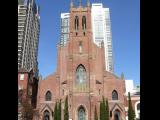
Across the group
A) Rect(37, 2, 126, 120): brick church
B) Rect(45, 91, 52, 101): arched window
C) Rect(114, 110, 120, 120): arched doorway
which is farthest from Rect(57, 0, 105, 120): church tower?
Rect(114, 110, 120, 120): arched doorway

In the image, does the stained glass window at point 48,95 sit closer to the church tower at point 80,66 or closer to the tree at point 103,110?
the church tower at point 80,66

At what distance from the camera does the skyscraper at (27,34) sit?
12275 cm

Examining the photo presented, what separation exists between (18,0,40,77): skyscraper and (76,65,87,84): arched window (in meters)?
63.4

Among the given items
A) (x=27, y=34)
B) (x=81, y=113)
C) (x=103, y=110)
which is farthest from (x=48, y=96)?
(x=27, y=34)

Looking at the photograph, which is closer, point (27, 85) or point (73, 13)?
point (27, 85)

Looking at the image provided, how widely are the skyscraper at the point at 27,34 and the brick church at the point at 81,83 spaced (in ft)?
202

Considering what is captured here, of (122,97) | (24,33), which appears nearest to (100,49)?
(122,97)

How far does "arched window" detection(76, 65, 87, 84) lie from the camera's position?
5662 cm

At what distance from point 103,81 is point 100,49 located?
21.8ft

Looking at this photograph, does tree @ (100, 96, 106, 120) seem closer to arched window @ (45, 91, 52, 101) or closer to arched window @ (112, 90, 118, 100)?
arched window @ (112, 90, 118, 100)

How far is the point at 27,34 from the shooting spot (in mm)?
129250
